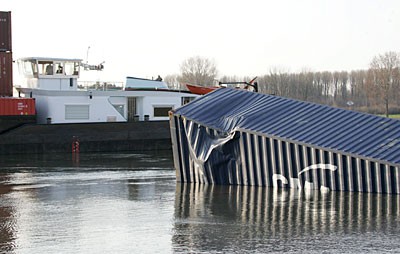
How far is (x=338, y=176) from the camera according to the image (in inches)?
890

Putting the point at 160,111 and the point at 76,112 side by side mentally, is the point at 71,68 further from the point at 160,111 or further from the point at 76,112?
the point at 160,111

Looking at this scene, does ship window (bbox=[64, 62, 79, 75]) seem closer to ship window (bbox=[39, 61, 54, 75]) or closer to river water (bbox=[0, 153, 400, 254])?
ship window (bbox=[39, 61, 54, 75])

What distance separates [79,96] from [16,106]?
4.11m

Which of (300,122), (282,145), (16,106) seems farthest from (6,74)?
(282,145)

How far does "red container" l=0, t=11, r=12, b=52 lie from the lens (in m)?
42.2

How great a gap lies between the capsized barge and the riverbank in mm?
15985

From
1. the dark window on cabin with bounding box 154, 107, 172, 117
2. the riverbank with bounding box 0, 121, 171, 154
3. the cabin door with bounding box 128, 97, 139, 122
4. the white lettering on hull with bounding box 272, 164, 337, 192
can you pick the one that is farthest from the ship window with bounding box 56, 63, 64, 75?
the white lettering on hull with bounding box 272, 164, 337, 192

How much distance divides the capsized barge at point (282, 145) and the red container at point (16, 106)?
16.6 m

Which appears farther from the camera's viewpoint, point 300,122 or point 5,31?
point 5,31

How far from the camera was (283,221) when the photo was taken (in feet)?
59.9

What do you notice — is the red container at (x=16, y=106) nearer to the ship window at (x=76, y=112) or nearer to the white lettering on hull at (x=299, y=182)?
the ship window at (x=76, y=112)

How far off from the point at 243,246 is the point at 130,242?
8.26ft

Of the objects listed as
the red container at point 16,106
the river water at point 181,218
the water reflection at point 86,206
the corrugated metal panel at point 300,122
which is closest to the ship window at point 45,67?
the red container at point 16,106

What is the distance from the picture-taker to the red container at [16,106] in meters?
40.3
